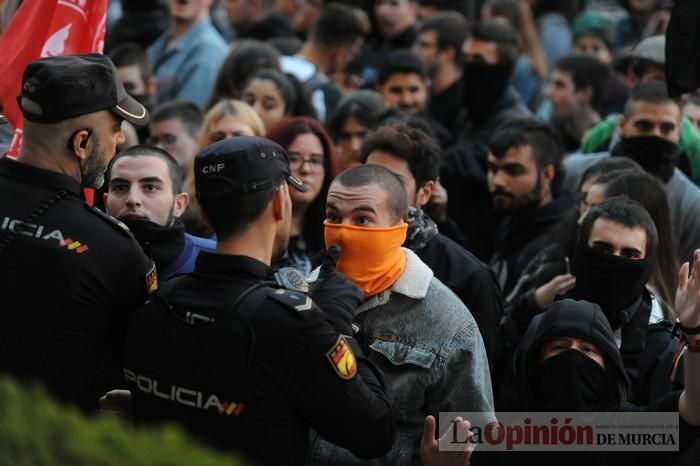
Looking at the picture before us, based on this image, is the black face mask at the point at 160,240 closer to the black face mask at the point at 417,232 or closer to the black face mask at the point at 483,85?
the black face mask at the point at 417,232

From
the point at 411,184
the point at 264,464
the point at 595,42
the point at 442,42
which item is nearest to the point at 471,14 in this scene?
the point at 595,42

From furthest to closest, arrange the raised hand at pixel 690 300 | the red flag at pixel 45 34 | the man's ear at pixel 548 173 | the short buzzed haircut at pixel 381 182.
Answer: the man's ear at pixel 548 173 < the red flag at pixel 45 34 < the short buzzed haircut at pixel 381 182 < the raised hand at pixel 690 300

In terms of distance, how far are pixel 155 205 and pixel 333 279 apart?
1.66 m

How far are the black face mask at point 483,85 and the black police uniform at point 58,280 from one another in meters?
5.79

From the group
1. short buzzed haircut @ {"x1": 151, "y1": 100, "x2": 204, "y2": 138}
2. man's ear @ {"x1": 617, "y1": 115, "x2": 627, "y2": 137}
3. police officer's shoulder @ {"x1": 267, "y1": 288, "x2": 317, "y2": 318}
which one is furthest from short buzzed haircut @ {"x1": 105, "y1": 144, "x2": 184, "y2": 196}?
man's ear @ {"x1": 617, "y1": 115, "x2": 627, "y2": 137}

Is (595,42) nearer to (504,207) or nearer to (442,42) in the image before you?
(442,42)

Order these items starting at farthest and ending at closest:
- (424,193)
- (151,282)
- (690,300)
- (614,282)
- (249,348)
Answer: (424,193)
(614,282)
(690,300)
(151,282)
(249,348)

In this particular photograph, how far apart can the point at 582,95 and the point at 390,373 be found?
5.92 meters

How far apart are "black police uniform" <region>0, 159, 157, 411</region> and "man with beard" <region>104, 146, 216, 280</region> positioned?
1073mm

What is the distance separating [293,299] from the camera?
12.3ft

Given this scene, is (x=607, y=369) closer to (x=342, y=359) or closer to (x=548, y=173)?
(x=342, y=359)

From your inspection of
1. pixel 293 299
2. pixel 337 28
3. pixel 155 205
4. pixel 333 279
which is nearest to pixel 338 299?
pixel 333 279

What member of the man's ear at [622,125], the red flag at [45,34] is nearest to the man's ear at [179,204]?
the red flag at [45,34]

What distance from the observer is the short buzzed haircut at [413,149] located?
20.5ft
